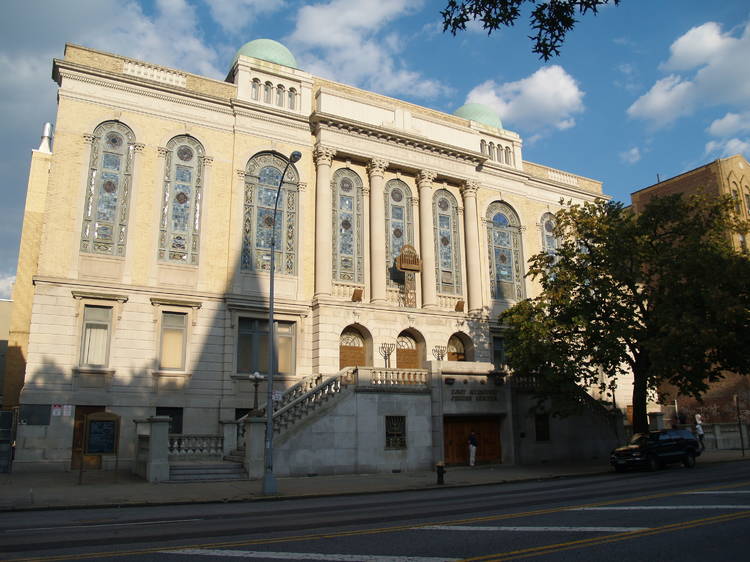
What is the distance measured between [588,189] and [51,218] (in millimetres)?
37832

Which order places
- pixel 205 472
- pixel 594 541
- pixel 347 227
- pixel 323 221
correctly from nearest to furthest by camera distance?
1. pixel 594 541
2. pixel 205 472
3. pixel 323 221
4. pixel 347 227

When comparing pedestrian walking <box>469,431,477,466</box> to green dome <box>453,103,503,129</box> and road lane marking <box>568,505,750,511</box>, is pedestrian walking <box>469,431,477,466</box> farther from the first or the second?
green dome <box>453,103,503,129</box>

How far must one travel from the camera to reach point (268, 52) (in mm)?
38219

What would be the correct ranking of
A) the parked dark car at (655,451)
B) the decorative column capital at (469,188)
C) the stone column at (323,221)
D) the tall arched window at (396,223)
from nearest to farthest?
the parked dark car at (655,451)
the stone column at (323,221)
the tall arched window at (396,223)
the decorative column capital at (469,188)

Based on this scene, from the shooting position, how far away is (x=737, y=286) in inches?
1045

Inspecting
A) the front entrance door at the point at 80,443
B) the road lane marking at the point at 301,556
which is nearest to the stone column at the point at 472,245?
the front entrance door at the point at 80,443

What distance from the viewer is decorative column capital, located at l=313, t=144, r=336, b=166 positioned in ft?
118

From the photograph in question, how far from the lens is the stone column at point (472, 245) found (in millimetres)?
39219

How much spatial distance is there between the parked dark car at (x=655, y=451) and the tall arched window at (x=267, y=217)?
18941 mm

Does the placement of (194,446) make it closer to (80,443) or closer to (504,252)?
(80,443)

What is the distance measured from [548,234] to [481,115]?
10.2 m

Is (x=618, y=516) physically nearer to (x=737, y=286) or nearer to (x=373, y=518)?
(x=373, y=518)

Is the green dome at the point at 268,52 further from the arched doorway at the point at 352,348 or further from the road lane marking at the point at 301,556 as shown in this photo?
the road lane marking at the point at 301,556

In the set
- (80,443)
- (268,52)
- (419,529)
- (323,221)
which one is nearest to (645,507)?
(419,529)
